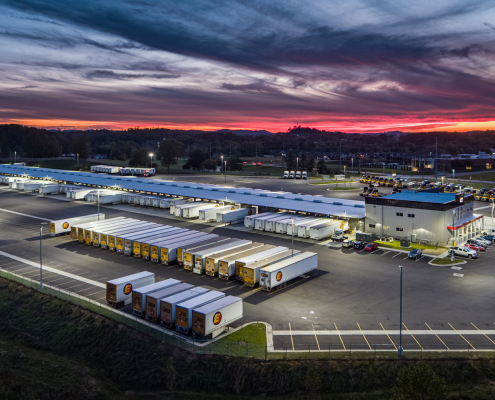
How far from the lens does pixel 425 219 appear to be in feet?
Answer: 206

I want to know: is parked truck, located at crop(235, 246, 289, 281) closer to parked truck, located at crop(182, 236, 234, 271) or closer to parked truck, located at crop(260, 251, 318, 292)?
parked truck, located at crop(260, 251, 318, 292)

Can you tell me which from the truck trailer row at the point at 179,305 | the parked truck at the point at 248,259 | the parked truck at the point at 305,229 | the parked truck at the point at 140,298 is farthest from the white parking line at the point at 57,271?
the parked truck at the point at 305,229

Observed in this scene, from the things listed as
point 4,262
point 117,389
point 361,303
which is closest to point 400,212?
point 361,303

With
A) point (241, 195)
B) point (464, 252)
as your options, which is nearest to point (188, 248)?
point (464, 252)

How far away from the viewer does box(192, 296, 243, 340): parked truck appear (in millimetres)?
33844

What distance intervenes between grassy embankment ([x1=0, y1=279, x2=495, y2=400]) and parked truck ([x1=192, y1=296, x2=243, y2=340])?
56.6 inches

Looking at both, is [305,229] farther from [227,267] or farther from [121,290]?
[121,290]

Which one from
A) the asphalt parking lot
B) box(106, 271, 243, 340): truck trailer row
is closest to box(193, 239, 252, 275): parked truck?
the asphalt parking lot

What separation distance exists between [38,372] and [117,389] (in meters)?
6.82

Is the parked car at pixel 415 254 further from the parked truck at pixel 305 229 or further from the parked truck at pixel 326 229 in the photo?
the parked truck at pixel 305 229

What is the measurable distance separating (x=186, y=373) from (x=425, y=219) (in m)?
44.8

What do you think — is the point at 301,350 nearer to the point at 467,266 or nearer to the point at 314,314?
the point at 314,314

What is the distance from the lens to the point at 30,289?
45312 mm

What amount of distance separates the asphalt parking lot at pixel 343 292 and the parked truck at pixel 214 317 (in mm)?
2688
